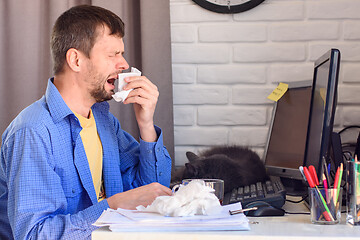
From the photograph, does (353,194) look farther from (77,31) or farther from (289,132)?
(77,31)

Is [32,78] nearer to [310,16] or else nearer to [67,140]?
[67,140]

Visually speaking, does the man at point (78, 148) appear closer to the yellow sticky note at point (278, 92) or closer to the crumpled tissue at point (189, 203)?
the crumpled tissue at point (189, 203)

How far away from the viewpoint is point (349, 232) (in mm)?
838

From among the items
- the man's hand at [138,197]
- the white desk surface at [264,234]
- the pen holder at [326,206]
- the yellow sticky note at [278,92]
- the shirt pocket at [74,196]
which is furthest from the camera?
the yellow sticky note at [278,92]

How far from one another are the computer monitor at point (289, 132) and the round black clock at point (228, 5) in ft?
1.13

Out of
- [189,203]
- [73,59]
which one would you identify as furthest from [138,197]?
[73,59]

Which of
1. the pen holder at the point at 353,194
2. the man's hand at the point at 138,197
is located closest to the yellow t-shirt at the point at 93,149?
the man's hand at the point at 138,197

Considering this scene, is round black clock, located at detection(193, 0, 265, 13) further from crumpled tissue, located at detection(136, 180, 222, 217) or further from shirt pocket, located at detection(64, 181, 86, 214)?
crumpled tissue, located at detection(136, 180, 222, 217)

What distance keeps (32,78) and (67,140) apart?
2.19 feet

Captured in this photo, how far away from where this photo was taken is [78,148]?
1.34 meters

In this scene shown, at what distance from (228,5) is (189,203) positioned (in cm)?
→ 113

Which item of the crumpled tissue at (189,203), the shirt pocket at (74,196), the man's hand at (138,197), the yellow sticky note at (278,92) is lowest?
the shirt pocket at (74,196)

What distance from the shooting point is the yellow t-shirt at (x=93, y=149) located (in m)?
1.47

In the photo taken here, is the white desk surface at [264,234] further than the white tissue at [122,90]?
No
